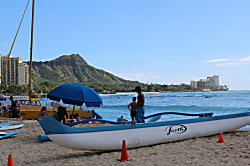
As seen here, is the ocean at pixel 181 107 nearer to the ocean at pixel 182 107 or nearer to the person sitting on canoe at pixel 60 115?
the ocean at pixel 182 107

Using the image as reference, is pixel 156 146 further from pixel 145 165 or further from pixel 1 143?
pixel 1 143

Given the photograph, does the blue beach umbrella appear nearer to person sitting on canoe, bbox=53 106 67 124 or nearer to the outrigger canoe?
person sitting on canoe, bbox=53 106 67 124

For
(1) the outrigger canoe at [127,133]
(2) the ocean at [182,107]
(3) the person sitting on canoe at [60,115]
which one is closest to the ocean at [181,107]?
(2) the ocean at [182,107]

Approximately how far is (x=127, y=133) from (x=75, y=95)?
3615mm

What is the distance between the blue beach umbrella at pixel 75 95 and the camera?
33.8ft

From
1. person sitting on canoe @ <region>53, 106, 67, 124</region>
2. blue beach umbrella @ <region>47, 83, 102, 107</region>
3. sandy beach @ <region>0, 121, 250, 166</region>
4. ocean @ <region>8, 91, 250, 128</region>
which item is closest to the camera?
sandy beach @ <region>0, 121, 250, 166</region>

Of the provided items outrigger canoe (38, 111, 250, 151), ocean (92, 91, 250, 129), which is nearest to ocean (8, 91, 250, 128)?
ocean (92, 91, 250, 129)

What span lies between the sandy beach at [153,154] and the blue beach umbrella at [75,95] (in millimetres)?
1848

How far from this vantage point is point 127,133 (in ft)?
24.6

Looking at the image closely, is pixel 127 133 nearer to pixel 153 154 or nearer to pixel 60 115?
pixel 153 154

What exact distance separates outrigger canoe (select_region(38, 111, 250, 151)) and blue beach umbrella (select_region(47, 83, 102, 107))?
130 inches

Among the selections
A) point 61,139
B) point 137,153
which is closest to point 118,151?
point 137,153

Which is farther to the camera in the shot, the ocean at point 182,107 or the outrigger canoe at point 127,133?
the ocean at point 182,107

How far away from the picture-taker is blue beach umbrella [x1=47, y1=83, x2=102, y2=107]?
33.8 feet
